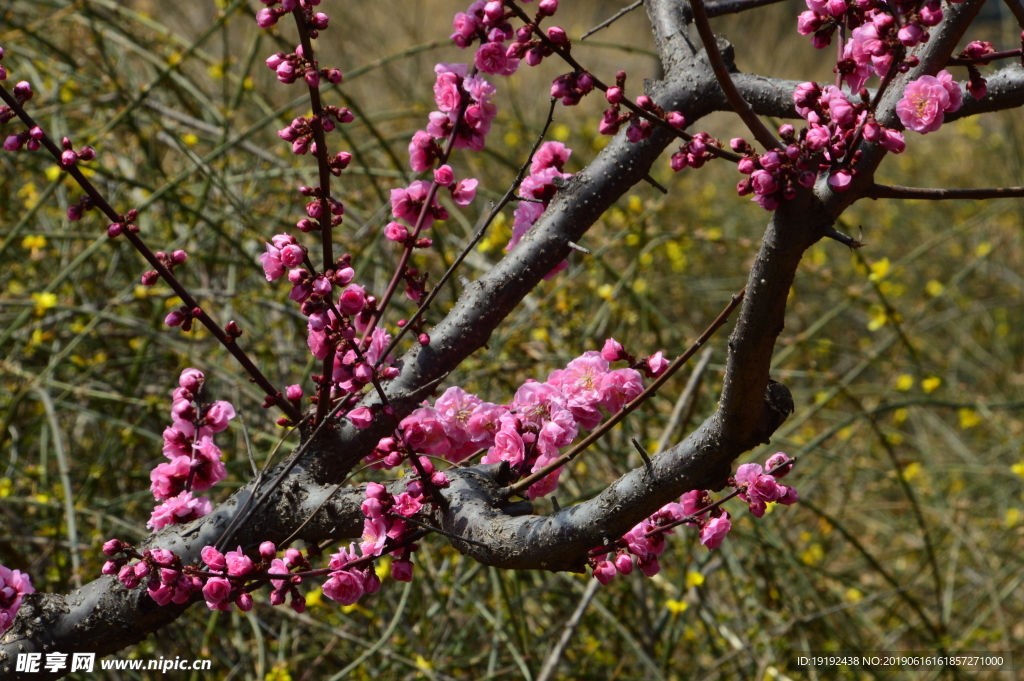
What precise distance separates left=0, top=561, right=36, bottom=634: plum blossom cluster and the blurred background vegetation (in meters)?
0.71

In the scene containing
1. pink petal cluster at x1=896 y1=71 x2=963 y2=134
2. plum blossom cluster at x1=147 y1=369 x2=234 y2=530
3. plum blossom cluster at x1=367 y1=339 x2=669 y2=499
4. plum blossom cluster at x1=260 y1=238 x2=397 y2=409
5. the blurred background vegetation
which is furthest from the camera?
the blurred background vegetation

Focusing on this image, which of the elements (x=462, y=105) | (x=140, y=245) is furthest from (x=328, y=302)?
(x=462, y=105)

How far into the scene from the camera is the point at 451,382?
2.46 meters

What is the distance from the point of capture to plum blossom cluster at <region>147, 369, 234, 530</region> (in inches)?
48.3

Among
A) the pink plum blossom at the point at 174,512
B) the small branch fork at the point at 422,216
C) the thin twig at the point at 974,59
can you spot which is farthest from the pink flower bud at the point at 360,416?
the thin twig at the point at 974,59

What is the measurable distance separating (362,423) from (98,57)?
106 inches

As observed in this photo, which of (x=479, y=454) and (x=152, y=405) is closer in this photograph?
(x=479, y=454)

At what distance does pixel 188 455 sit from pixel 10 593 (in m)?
0.29

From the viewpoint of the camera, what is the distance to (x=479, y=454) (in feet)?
4.18

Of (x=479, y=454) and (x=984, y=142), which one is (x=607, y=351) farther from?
(x=984, y=142)

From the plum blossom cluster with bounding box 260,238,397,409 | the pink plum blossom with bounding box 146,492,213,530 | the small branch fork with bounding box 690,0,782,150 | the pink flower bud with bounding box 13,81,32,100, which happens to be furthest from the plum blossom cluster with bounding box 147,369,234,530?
the small branch fork with bounding box 690,0,782,150

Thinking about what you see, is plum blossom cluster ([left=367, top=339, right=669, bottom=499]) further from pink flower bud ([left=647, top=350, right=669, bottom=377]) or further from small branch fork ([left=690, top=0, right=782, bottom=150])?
small branch fork ([left=690, top=0, right=782, bottom=150])

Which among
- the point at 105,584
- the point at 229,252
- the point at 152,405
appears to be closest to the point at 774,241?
the point at 105,584

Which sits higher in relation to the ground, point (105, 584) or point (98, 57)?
point (98, 57)
